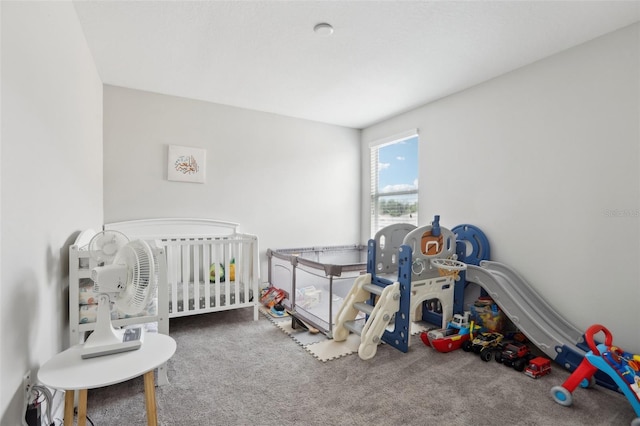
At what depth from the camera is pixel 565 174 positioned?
2393 millimetres

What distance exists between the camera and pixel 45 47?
1437 millimetres

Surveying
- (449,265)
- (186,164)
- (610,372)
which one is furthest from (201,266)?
(610,372)

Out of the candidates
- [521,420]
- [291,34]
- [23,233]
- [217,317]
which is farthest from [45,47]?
[521,420]

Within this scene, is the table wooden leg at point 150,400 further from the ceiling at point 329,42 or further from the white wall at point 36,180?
the ceiling at point 329,42

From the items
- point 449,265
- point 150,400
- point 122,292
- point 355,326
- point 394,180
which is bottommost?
point 355,326

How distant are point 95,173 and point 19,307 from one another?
6.04ft

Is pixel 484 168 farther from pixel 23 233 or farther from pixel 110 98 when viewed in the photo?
pixel 110 98

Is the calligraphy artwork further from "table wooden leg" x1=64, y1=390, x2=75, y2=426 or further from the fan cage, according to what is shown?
"table wooden leg" x1=64, y1=390, x2=75, y2=426

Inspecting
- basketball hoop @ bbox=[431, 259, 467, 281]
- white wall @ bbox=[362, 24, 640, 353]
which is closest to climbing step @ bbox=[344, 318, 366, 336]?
basketball hoop @ bbox=[431, 259, 467, 281]

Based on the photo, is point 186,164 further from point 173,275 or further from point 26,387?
point 26,387

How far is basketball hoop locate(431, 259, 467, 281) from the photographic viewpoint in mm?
2521

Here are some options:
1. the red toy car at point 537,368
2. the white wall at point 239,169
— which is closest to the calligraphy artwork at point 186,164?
the white wall at point 239,169

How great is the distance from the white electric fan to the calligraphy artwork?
2074 mm

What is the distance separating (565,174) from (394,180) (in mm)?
1908
